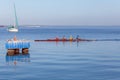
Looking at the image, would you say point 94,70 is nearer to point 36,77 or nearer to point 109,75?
point 109,75

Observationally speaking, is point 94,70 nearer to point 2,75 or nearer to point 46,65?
point 46,65

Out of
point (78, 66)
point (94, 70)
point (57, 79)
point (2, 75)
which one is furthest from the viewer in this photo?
point (78, 66)

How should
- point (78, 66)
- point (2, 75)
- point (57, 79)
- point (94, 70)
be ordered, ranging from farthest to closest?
point (78, 66) → point (94, 70) → point (2, 75) → point (57, 79)

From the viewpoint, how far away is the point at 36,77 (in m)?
40.4

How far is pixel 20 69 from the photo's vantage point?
47.7 meters

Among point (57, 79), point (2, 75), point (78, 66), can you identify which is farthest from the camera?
point (78, 66)

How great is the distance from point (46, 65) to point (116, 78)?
48.1ft

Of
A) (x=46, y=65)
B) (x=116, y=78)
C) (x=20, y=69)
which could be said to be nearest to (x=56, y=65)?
(x=46, y=65)

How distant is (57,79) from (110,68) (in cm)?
1144

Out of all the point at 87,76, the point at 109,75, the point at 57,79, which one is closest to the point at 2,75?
the point at 57,79

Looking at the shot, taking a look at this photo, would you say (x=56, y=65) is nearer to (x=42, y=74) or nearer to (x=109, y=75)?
(x=42, y=74)

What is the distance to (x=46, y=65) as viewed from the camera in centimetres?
5119

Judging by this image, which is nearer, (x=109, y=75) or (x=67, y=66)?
(x=109, y=75)

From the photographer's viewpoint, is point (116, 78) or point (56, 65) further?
point (56, 65)
